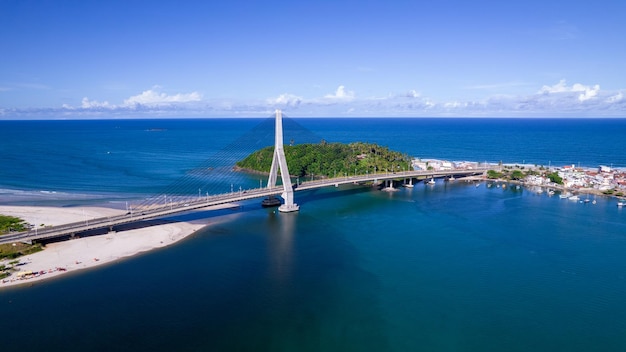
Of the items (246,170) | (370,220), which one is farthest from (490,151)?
(370,220)

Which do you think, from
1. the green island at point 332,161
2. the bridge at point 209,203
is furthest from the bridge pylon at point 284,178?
the green island at point 332,161

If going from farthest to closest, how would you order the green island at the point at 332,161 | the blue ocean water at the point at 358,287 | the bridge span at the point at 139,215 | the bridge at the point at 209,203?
the green island at the point at 332,161 → the bridge at the point at 209,203 → the bridge span at the point at 139,215 → the blue ocean water at the point at 358,287

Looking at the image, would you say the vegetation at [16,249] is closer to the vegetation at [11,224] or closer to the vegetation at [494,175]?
the vegetation at [11,224]

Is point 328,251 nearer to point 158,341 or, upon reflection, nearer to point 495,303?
point 495,303

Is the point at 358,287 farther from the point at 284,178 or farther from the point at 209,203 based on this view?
the point at 284,178

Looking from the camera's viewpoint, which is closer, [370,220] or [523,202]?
[370,220]

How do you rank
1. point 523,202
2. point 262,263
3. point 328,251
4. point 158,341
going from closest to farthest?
1. point 158,341
2. point 262,263
3. point 328,251
4. point 523,202

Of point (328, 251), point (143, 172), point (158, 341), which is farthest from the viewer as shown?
point (143, 172)
